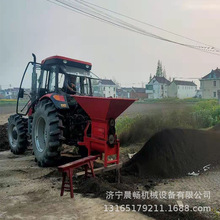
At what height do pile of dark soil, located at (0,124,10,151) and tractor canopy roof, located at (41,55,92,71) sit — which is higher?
tractor canopy roof, located at (41,55,92,71)

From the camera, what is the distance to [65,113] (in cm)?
700

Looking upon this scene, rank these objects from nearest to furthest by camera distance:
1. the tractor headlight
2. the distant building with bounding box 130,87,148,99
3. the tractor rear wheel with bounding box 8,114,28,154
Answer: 1. the tractor headlight
2. the tractor rear wheel with bounding box 8,114,28,154
3. the distant building with bounding box 130,87,148,99

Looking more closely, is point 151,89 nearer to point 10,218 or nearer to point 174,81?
point 174,81

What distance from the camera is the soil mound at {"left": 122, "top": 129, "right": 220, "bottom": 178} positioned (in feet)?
20.3

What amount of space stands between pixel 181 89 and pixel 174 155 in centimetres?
6780

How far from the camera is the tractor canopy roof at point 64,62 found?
7340mm

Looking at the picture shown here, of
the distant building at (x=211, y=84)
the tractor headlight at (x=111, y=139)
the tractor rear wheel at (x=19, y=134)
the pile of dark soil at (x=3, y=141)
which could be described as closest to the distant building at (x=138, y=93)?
the distant building at (x=211, y=84)

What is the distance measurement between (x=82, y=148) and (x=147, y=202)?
378 centimetres

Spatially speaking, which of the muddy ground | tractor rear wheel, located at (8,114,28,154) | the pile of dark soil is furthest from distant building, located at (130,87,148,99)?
the muddy ground

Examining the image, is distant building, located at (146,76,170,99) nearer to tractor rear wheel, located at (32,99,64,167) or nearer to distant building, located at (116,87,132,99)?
distant building, located at (116,87,132,99)

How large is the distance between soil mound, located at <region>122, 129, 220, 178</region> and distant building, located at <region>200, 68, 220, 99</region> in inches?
1959

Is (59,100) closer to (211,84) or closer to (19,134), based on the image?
(19,134)

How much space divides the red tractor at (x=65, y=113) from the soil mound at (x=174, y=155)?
79cm

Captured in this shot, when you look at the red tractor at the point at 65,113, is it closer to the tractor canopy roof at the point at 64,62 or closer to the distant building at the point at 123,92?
the tractor canopy roof at the point at 64,62
